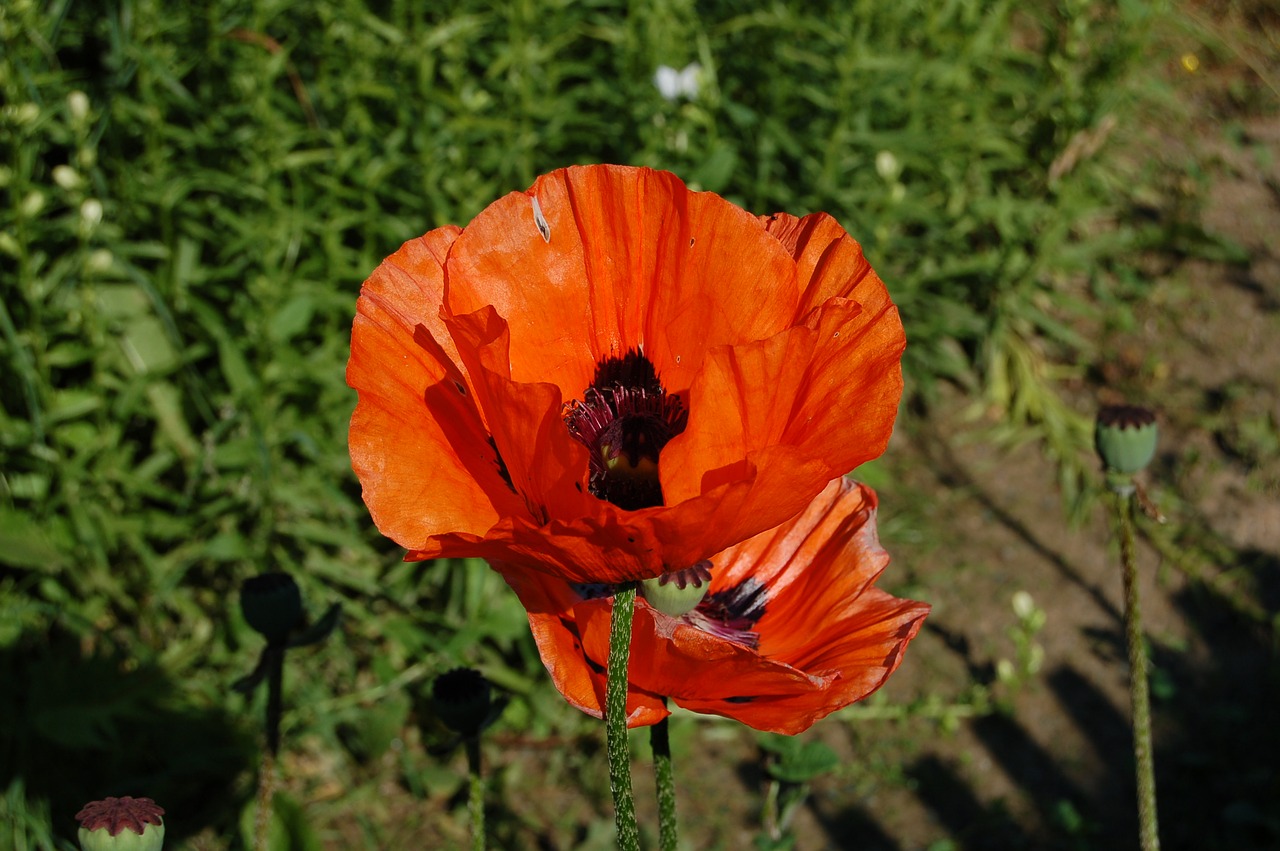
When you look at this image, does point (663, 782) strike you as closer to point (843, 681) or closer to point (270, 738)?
point (843, 681)

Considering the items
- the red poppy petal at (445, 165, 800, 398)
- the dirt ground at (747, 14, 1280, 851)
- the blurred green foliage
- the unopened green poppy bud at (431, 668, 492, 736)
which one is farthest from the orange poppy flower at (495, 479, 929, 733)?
the dirt ground at (747, 14, 1280, 851)

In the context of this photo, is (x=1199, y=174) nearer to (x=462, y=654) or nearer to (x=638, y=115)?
(x=638, y=115)

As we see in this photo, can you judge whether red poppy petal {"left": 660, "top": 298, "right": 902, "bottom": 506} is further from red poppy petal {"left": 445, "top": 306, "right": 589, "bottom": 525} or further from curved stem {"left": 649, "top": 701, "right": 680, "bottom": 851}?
curved stem {"left": 649, "top": 701, "right": 680, "bottom": 851}

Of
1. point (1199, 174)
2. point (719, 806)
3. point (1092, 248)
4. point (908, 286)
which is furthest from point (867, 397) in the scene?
point (1199, 174)

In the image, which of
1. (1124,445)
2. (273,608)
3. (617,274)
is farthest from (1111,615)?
(617,274)

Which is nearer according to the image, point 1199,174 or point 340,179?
point 340,179

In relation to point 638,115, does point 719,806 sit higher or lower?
lower

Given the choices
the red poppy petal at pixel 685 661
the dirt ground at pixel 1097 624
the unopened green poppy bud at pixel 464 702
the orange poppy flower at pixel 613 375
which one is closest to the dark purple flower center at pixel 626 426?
the orange poppy flower at pixel 613 375
